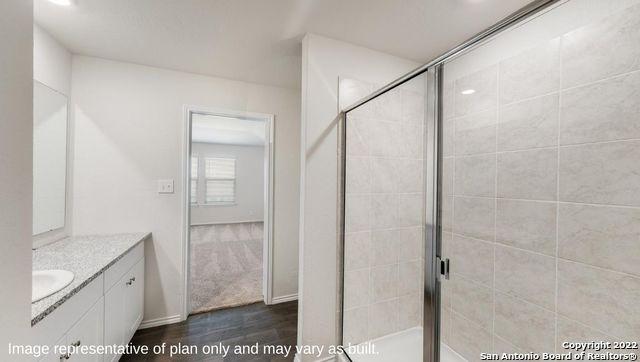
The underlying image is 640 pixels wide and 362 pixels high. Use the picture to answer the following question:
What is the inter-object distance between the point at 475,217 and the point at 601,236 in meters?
0.57

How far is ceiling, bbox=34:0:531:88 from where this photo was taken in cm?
140

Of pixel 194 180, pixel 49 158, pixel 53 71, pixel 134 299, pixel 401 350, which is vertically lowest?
pixel 401 350

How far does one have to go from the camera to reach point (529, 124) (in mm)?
1308

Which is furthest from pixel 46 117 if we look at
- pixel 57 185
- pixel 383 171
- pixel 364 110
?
pixel 383 171

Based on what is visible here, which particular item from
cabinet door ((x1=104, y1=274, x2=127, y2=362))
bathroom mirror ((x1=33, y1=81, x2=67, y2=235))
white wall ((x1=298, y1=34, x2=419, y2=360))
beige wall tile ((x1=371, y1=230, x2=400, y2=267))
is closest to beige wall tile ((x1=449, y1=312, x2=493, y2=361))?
beige wall tile ((x1=371, y1=230, x2=400, y2=267))

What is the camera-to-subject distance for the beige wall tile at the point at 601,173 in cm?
99

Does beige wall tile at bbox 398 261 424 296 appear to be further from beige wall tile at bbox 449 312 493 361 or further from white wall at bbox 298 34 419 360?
white wall at bbox 298 34 419 360

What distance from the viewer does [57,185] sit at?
1.81 meters

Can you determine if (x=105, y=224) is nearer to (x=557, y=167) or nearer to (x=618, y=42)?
(x=557, y=167)

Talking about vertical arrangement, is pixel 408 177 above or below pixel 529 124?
below

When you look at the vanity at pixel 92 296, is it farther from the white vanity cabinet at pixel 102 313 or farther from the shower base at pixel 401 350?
the shower base at pixel 401 350

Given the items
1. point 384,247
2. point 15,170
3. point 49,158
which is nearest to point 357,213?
point 384,247

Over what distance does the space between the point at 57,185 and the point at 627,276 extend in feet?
11.3

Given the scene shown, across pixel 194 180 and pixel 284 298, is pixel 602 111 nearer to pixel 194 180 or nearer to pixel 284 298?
pixel 284 298
